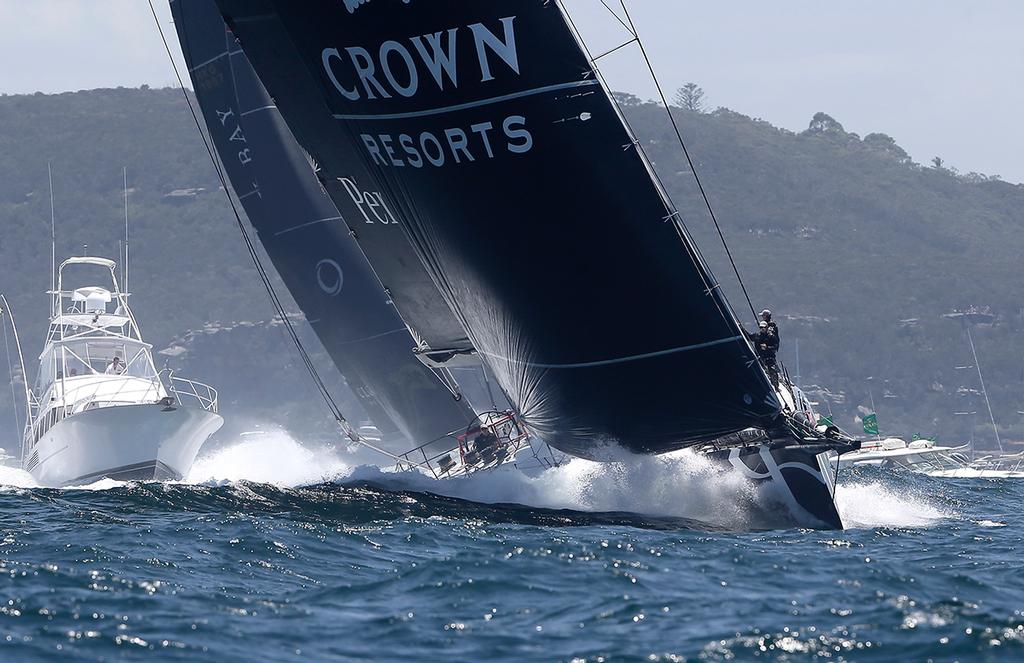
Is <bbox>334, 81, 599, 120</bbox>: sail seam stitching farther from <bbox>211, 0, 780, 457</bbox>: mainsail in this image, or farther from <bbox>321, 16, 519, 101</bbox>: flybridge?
<bbox>321, 16, 519, 101</bbox>: flybridge

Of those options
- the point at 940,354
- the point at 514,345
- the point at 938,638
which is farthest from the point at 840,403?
the point at 938,638

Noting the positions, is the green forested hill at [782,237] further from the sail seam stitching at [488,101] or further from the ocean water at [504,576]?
the sail seam stitching at [488,101]

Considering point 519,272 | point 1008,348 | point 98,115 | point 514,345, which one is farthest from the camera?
point 98,115

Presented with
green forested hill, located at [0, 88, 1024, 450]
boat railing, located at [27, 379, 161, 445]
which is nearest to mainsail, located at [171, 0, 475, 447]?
boat railing, located at [27, 379, 161, 445]

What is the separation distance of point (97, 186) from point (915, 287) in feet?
228

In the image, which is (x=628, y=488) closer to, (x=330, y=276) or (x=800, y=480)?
(x=800, y=480)

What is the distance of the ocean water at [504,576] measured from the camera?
28.6 feet

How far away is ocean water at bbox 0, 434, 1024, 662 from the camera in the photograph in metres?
8.72

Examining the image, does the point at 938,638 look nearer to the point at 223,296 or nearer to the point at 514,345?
the point at 514,345

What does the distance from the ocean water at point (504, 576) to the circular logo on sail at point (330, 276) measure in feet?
27.4

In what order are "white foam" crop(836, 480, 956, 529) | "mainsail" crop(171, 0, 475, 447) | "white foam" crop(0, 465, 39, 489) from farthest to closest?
1. "white foam" crop(0, 465, 39, 489)
2. "mainsail" crop(171, 0, 475, 447)
3. "white foam" crop(836, 480, 956, 529)

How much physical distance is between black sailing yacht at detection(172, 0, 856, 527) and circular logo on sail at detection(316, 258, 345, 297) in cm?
912

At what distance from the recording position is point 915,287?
94.8 m

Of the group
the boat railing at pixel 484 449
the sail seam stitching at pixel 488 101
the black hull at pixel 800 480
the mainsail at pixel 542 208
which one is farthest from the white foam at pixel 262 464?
the sail seam stitching at pixel 488 101
